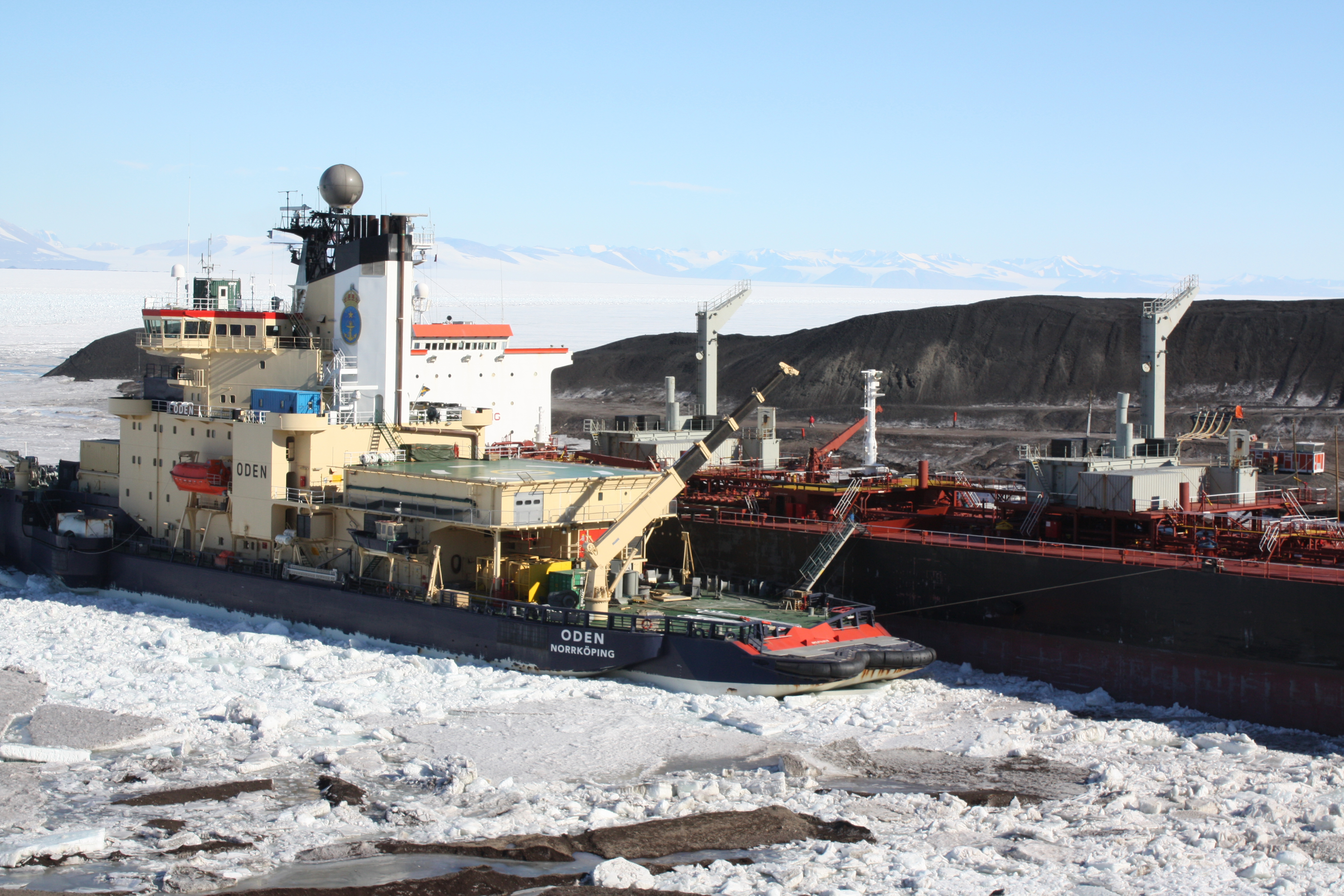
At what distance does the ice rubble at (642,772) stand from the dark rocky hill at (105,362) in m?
84.5

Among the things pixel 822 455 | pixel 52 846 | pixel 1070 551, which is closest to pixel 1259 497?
pixel 1070 551

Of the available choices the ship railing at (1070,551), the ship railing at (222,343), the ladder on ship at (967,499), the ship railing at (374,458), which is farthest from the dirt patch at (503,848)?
the ship railing at (222,343)

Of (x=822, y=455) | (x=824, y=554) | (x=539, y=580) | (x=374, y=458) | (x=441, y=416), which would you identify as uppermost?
(x=441, y=416)

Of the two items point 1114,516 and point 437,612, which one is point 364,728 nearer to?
point 437,612

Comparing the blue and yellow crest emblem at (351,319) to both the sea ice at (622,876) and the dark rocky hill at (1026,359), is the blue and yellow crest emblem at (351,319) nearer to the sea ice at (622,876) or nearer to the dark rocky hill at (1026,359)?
the sea ice at (622,876)

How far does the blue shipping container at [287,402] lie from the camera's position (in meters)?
27.3

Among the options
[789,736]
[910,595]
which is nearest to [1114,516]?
[910,595]

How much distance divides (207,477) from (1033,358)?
5929 centimetres

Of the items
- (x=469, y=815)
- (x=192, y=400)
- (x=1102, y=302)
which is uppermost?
(x=1102, y=302)

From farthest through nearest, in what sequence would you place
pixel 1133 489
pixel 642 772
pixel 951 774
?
pixel 1133 489 < pixel 951 774 < pixel 642 772

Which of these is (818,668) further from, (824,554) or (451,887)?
(451,887)

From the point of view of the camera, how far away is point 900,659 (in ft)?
75.2

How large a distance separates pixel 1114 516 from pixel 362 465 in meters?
15.0

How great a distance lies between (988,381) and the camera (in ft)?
258
